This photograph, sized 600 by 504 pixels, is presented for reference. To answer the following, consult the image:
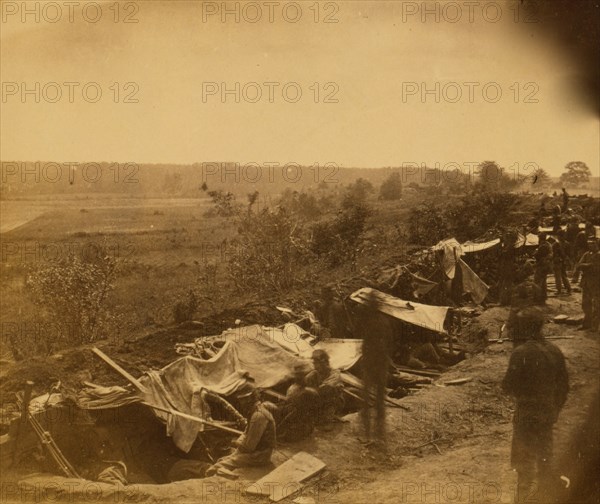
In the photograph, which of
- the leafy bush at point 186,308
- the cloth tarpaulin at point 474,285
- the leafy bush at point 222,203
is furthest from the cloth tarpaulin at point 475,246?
the leafy bush at point 186,308

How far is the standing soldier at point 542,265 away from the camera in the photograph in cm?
661

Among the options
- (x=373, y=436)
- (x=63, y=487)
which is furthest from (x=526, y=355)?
(x=63, y=487)

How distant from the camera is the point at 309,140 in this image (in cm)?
593

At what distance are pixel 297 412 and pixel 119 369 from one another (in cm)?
171

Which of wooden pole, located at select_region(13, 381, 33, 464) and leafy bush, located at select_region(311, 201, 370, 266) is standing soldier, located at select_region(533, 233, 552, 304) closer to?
leafy bush, located at select_region(311, 201, 370, 266)

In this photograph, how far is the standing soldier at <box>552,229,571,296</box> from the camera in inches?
261

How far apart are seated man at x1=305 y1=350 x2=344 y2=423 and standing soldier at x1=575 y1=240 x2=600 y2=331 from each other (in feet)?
9.15

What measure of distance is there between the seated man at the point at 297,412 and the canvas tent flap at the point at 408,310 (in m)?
1.16

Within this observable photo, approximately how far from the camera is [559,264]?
6.66 meters

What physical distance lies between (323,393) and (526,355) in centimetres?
193

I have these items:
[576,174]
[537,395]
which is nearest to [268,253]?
[537,395]

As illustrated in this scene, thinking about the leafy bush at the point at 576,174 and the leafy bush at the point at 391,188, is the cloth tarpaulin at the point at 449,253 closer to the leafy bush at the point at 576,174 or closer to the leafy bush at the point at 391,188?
the leafy bush at the point at 391,188

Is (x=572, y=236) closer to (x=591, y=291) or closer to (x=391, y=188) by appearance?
(x=591, y=291)

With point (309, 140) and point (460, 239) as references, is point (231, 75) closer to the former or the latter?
point (309, 140)
